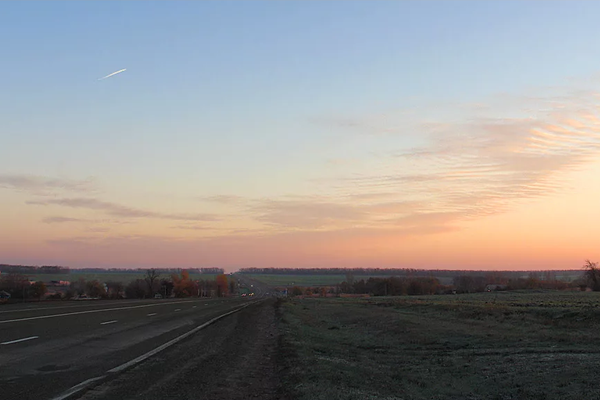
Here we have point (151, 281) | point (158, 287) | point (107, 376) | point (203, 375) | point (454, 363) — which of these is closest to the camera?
point (107, 376)

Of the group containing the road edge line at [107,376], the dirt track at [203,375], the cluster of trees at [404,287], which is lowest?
the cluster of trees at [404,287]

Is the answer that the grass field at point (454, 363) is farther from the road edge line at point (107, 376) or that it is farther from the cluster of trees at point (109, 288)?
the cluster of trees at point (109, 288)

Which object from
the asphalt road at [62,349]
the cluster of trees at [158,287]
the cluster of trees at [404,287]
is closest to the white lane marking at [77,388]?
the asphalt road at [62,349]

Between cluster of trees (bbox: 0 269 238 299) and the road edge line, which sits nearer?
the road edge line

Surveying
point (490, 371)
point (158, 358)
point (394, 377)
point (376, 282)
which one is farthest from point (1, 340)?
point (376, 282)

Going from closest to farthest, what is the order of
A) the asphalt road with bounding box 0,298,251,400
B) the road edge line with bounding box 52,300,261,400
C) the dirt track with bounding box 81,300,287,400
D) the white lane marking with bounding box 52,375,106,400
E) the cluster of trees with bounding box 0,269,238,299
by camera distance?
the white lane marking with bounding box 52,375,106,400
the road edge line with bounding box 52,300,261,400
the dirt track with bounding box 81,300,287,400
the asphalt road with bounding box 0,298,251,400
the cluster of trees with bounding box 0,269,238,299

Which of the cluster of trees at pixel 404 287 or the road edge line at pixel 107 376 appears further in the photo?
the cluster of trees at pixel 404 287

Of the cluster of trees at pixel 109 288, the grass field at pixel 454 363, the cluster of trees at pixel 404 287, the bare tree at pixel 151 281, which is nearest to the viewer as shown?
the grass field at pixel 454 363

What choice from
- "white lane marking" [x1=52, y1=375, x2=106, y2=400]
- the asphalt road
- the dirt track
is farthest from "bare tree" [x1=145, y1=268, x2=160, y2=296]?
"white lane marking" [x1=52, y1=375, x2=106, y2=400]

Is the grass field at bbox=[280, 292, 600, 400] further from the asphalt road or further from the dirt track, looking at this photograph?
the asphalt road

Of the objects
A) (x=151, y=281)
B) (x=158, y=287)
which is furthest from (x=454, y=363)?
(x=158, y=287)

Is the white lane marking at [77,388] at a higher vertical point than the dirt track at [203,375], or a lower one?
higher

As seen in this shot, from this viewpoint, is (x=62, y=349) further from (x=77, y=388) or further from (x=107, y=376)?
(x=77, y=388)

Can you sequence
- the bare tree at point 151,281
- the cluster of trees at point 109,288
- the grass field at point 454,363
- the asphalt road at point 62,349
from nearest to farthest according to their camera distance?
the asphalt road at point 62,349
the grass field at point 454,363
the cluster of trees at point 109,288
the bare tree at point 151,281
